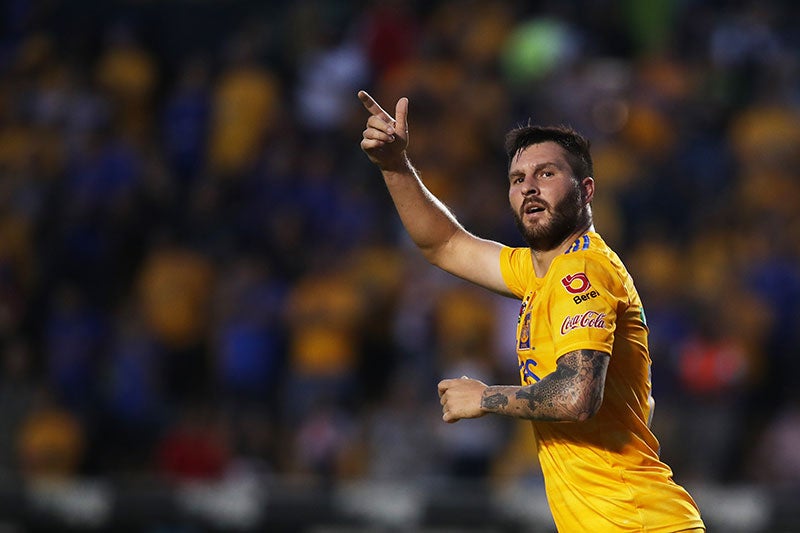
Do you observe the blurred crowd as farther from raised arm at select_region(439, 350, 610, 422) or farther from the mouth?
raised arm at select_region(439, 350, 610, 422)

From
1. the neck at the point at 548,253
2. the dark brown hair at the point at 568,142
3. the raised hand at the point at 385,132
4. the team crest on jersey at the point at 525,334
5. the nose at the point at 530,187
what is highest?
the raised hand at the point at 385,132

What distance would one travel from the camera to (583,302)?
4371 millimetres

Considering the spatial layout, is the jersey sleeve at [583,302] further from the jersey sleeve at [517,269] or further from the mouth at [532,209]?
the jersey sleeve at [517,269]

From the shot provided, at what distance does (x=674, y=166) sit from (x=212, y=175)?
448 centimetres

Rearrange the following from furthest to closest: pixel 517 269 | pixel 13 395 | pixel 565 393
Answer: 1. pixel 13 395
2. pixel 517 269
3. pixel 565 393

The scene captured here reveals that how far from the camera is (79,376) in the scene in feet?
39.8

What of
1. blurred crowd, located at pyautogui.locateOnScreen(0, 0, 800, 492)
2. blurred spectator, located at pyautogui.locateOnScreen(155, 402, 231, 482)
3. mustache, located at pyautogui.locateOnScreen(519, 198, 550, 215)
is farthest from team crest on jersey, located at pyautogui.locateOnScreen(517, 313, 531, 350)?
blurred spectator, located at pyautogui.locateOnScreen(155, 402, 231, 482)

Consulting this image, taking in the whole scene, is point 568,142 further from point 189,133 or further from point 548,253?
point 189,133

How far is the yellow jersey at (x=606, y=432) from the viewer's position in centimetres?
453

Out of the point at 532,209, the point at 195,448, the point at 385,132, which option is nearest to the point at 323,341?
the point at 195,448

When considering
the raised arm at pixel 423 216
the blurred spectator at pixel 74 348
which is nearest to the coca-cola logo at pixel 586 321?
the raised arm at pixel 423 216

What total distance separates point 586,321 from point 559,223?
470mm

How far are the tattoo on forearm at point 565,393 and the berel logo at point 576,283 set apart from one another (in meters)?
0.23

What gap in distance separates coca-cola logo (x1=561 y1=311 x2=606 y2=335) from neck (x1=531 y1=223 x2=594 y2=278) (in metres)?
0.43
